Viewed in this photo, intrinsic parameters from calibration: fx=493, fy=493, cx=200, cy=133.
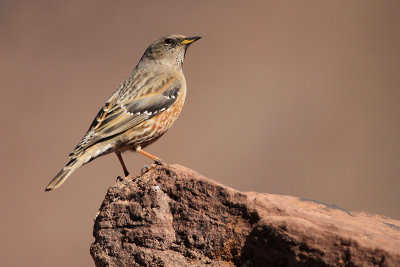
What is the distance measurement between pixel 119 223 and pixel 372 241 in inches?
96.9

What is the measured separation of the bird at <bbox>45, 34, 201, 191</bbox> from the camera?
20.7 ft

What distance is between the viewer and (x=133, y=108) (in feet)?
22.8

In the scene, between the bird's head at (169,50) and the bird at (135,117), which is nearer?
the bird at (135,117)

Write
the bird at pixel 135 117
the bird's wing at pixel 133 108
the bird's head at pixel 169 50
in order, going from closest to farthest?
the bird at pixel 135 117
the bird's wing at pixel 133 108
the bird's head at pixel 169 50

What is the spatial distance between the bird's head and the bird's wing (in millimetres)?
617

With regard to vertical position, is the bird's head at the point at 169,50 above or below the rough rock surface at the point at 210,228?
above

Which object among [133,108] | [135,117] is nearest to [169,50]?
[133,108]

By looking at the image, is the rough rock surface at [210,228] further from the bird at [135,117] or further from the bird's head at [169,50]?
the bird's head at [169,50]

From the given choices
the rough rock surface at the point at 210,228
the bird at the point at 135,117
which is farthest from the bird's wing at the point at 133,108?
the rough rock surface at the point at 210,228

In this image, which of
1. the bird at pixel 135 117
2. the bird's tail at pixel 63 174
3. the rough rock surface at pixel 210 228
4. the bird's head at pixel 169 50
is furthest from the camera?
the bird's head at pixel 169 50

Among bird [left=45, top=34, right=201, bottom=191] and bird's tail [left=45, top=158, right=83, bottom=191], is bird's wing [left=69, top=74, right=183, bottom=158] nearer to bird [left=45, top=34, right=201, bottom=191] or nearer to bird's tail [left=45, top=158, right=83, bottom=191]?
bird [left=45, top=34, right=201, bottom=191]

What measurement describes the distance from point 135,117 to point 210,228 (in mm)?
2568

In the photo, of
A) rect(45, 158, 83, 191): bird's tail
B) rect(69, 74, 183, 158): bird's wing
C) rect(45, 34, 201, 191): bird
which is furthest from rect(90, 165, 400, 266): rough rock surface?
rect(69, 74, 183, 158): bird's wing

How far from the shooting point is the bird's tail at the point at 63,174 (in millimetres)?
5758
